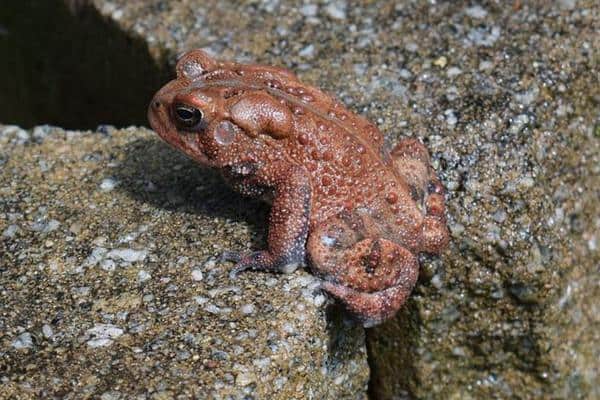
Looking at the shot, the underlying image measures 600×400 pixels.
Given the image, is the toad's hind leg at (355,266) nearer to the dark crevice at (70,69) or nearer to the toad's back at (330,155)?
the toad's back at (330,155)

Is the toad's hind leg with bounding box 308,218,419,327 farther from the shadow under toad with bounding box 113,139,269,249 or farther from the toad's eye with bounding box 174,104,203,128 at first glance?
the toad's eye with bounding box 174,104,203,128

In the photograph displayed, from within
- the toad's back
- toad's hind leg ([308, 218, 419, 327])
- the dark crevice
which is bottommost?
the dark crevice

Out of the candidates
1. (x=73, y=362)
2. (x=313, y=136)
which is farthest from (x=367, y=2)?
(x=73, y=362)

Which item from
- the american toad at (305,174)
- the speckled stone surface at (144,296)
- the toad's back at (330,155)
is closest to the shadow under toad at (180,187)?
the speckled stone surface at (144,296)

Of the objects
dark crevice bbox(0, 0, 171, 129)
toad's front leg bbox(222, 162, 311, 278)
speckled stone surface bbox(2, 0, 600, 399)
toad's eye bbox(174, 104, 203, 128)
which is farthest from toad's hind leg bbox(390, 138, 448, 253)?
dark crevice bbox(0, 0, 171, 129)

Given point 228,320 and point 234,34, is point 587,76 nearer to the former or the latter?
point 234,34

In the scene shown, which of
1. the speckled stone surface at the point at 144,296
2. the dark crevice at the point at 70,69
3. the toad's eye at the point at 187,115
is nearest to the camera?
the speckled stone surface at the point at 144,296

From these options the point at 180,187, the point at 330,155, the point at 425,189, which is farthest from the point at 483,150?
the point at 180,187
